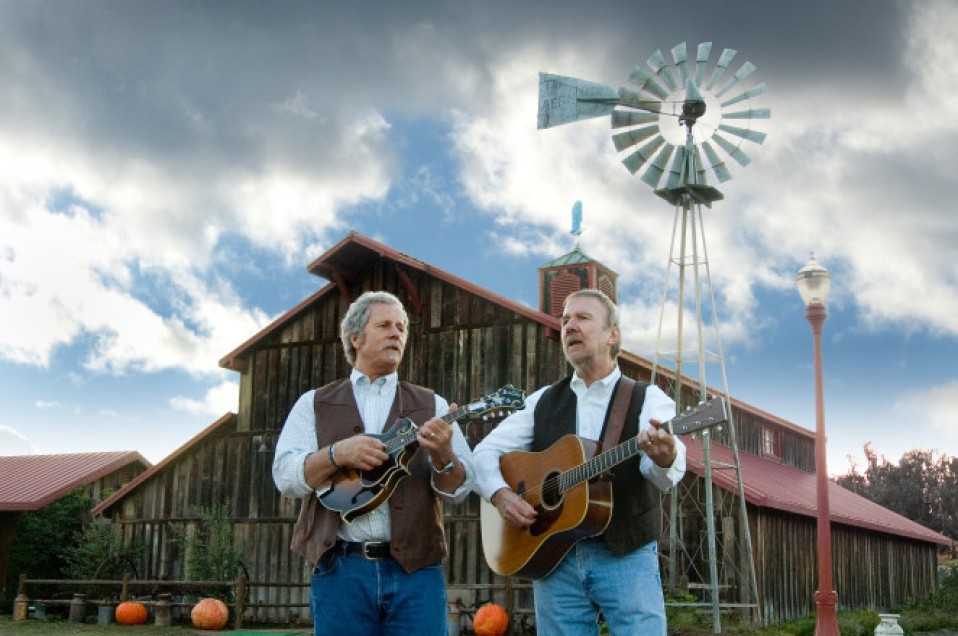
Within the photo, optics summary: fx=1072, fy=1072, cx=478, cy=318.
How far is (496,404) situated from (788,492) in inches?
716

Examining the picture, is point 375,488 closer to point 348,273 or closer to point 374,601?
point 374,601

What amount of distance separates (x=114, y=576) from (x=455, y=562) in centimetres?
834

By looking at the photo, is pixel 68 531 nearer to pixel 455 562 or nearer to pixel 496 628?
pixel 455 562

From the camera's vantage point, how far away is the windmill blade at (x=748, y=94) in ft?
53.6

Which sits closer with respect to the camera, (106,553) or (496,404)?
(496,404)

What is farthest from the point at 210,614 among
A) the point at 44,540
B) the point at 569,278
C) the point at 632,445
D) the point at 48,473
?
the point at 632,445

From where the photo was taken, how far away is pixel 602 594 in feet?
15.1

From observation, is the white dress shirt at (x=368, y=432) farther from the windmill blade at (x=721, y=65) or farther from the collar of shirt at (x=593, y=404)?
the windmill blade at (x=721, y=65)

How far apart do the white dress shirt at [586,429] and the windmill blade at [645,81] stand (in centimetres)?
1189

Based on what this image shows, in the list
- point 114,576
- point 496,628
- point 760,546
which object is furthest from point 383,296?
point 114,576

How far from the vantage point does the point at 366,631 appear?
173 inches

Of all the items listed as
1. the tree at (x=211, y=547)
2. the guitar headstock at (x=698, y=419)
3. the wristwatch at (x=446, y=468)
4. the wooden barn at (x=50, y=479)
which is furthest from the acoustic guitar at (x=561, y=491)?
the wooden barn at (x=50, y=479)

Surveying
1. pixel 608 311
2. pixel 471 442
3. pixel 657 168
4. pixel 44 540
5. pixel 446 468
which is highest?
pixel 657 168

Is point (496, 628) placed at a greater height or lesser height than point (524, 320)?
lesser
